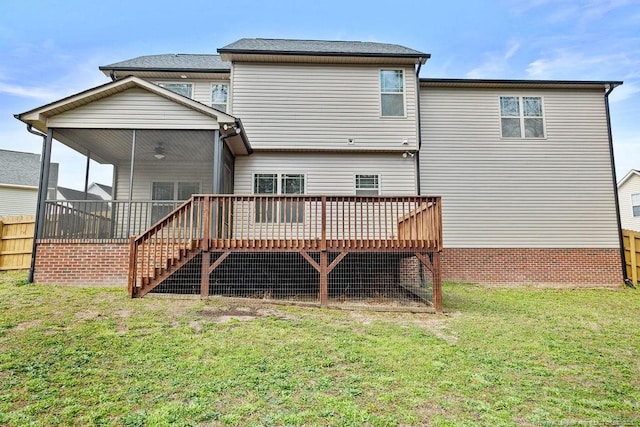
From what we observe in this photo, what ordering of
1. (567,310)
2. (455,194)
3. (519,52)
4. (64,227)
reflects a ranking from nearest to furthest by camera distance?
(567,310)
(64,227)
(455,194)
(519,52)

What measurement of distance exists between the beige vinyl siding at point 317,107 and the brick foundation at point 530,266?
12.2ft

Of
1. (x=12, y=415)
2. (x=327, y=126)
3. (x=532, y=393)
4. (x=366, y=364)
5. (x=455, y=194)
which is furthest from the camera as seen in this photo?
(x=455, y=194)

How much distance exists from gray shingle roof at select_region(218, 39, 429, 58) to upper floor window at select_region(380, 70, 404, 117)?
0.63m

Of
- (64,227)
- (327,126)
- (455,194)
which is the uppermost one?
(327,126)

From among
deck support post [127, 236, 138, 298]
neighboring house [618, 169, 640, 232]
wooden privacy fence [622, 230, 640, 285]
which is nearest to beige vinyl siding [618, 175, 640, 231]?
neighboring house [618, 169, 640, 232]

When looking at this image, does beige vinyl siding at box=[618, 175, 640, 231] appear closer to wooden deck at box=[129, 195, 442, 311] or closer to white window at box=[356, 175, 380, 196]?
white window at box=[356, 175, 380, 196]

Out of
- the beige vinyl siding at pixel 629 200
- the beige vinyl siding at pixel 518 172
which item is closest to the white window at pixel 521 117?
the beige vinyl siding at pixel 518 172

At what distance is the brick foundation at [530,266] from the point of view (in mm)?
10039

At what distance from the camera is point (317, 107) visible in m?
9.70

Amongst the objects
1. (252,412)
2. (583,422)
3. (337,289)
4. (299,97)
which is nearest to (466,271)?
(337,289)

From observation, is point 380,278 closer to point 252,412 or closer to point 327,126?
point 327,126

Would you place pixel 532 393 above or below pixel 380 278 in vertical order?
below

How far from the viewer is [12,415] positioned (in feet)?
8.91

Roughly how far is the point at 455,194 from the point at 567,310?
4.29m
